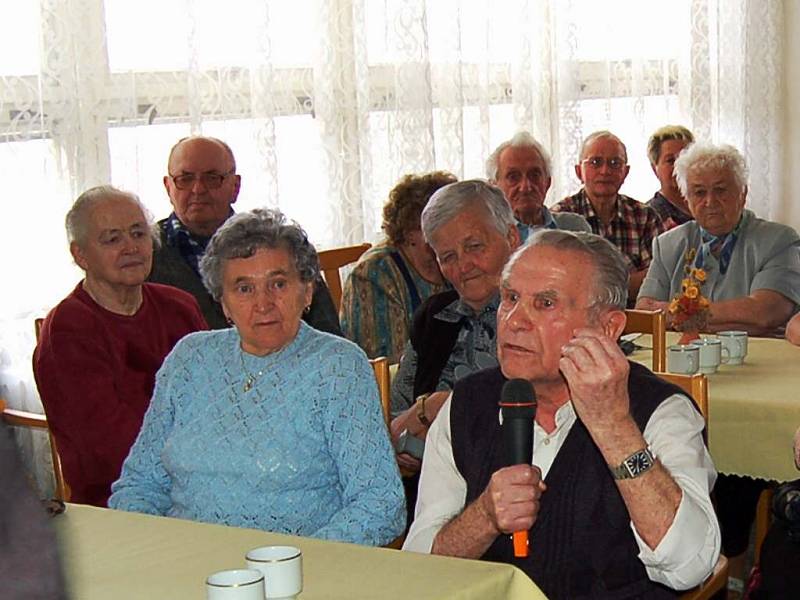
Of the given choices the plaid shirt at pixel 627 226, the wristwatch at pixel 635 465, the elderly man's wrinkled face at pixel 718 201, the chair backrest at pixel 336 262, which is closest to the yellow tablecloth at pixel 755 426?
the wristwatch at pixel 635 465

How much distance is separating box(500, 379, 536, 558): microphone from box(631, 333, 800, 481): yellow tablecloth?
1.14 m

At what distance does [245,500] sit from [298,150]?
226cm

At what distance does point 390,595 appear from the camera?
5.37 ft

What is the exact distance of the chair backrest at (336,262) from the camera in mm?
4148

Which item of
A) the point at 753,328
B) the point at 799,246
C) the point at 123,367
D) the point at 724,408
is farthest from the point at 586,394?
the point at 799,246

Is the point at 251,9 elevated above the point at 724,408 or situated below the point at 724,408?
above

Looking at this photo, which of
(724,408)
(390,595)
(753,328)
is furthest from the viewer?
(753,328)

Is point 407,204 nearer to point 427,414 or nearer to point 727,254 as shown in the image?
point 427,414

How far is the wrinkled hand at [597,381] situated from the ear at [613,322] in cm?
23

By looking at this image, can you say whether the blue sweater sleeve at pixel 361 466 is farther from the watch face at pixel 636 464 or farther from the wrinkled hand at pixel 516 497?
the watch face at pixel 636 464

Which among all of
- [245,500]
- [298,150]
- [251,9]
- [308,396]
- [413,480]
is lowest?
[413,480]

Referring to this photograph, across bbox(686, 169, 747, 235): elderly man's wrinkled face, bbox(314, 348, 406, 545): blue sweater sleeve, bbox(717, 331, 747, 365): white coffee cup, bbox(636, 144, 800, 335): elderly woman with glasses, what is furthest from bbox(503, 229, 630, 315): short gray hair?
bbox(686, 169, 747, 235): elderly man's wrinkled face

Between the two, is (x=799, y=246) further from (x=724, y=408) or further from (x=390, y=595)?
(x=390, y=595)

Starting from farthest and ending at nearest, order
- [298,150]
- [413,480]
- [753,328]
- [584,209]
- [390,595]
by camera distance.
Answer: [584,209], [298,150], [753,328], [413,480], [390,595]
